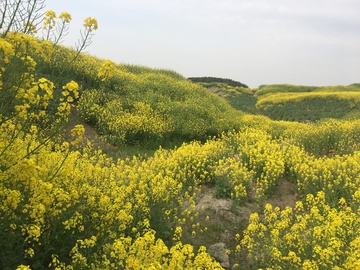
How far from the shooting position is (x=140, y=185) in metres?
5.86

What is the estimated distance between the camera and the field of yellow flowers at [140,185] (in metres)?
3.74

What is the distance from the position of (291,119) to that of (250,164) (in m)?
17.1

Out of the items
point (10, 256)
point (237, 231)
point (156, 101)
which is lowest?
point (237, 231)

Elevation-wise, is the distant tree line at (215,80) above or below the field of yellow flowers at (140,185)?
above

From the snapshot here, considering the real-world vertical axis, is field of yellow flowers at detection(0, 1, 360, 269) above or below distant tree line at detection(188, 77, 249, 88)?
below

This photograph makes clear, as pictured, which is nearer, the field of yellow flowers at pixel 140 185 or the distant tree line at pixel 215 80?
the field of yellow flowers at pixel 140 185

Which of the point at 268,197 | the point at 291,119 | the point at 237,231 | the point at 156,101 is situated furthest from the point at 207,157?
the point at 291,119

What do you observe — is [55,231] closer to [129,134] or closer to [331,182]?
[331,182]

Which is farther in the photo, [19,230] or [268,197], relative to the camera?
[268,197]

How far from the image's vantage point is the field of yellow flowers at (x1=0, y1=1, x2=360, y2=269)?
374 cm

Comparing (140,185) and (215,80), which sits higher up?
(215,80)

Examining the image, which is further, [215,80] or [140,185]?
[215,80]

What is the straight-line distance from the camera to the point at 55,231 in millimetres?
4062

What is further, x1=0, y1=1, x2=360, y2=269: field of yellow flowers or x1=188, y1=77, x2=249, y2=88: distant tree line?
x1=188, y1=77, x2=249, y2=88: distant tree line
